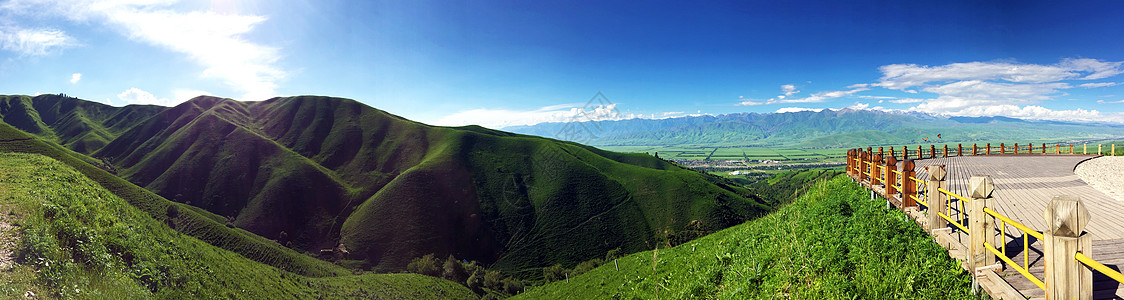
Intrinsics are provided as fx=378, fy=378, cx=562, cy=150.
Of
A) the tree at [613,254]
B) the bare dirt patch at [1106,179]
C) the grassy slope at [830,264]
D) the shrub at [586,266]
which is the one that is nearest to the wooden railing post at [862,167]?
the grassy slope at [830,264]

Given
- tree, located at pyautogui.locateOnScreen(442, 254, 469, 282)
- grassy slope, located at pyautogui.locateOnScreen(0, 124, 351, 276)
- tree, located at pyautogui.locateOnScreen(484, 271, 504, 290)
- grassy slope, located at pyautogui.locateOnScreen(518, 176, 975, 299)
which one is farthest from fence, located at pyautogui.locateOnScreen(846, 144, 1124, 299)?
grassy slope, located at pyautogui.locateOnScreen(0, 124, 351, 276)

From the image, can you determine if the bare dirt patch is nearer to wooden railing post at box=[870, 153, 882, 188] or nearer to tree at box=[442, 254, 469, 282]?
wooden railing post at box=[870, 153, 882, 188]

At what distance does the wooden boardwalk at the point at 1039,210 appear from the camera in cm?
537

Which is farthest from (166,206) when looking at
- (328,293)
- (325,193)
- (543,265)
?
(543,265)

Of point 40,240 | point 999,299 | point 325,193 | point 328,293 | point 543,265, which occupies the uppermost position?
point 999,299

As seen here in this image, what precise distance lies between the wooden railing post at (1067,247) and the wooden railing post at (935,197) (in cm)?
349

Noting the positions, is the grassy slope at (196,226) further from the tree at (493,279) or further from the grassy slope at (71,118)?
the grassy slope at (71,118)

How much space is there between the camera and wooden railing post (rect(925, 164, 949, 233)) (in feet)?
23.7

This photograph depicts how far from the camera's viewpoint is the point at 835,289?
6.57m

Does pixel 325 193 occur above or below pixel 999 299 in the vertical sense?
below

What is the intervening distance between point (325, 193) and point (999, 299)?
359 feet

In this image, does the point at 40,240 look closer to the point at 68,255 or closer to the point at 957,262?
the point at 68,255

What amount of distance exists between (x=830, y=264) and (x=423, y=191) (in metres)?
91.5

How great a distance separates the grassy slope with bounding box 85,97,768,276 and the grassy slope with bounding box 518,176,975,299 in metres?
71.1
